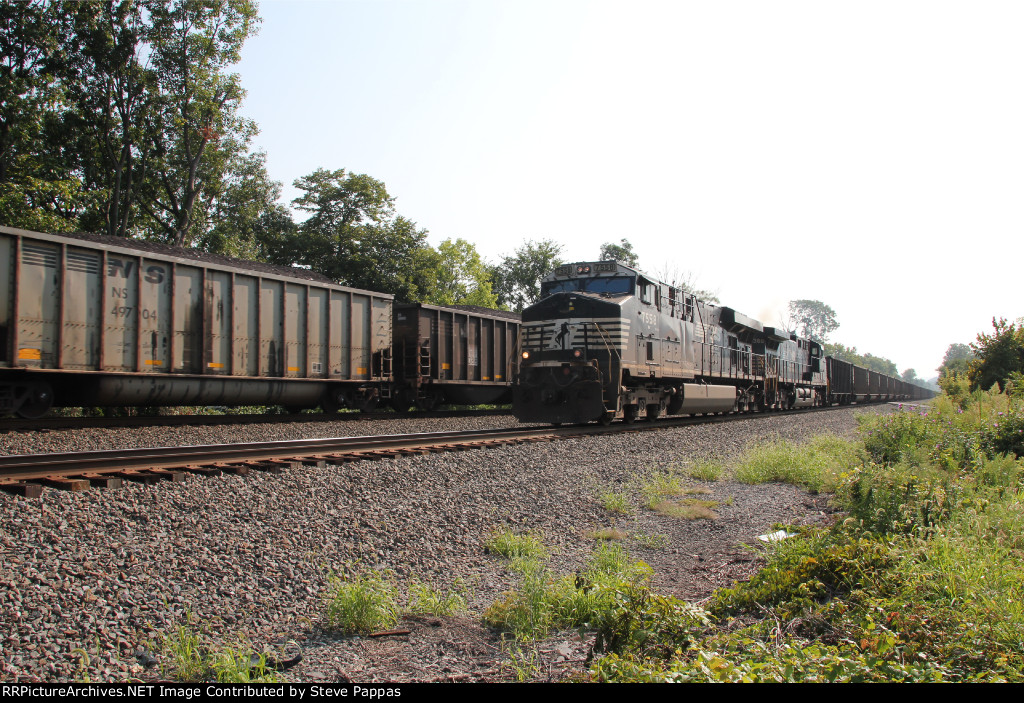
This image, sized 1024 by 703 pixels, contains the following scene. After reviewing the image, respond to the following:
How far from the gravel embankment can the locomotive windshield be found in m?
6.43

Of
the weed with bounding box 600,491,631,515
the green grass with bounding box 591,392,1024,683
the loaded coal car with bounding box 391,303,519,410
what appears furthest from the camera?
the loaded coal car with bounding box 391,303,519,410

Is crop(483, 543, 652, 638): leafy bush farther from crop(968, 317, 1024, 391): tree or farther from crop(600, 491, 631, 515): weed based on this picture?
crop(968, 317, 1024, 391): tree

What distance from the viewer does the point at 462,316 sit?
2142cm

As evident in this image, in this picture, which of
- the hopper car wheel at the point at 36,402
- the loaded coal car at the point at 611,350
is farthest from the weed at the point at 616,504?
the hopper car wheel at the point at 36,402

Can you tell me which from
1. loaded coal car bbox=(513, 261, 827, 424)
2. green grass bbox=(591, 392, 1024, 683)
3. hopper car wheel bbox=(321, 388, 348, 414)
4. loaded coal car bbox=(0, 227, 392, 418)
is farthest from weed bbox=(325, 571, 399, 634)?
hopper car wheel bbox=(321, 388, 348, 414)

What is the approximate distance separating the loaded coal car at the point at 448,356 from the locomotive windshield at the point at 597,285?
4.24m

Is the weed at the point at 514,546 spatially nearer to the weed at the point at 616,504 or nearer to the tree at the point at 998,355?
the weed at the point at 616,504

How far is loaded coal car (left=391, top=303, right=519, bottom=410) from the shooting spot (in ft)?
65.1

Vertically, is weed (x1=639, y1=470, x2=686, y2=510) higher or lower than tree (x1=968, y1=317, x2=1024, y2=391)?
lower

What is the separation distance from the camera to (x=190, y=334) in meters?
14.0

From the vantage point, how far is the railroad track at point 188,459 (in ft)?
19.7
